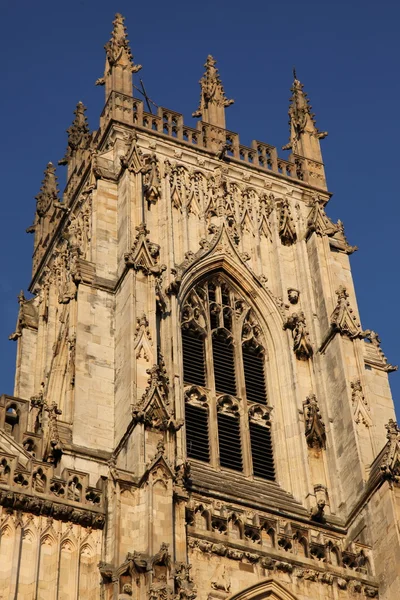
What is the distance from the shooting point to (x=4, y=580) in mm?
22812

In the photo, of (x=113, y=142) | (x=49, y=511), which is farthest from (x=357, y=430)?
(x=113, y=142)

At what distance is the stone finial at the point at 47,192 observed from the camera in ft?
133

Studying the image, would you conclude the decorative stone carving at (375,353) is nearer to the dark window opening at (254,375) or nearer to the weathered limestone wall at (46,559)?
the dark window opening at (254,375)

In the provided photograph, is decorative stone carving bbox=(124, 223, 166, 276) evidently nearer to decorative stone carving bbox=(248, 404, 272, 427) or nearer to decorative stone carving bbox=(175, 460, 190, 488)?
decorative stone carving bbox=(248, 404, 272, 427)

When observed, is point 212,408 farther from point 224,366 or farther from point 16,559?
point 16,559

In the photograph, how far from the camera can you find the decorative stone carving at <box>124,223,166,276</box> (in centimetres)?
2937

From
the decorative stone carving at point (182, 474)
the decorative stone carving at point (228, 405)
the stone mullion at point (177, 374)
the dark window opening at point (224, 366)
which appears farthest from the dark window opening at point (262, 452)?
the decorative stone carving at point (182, 474)

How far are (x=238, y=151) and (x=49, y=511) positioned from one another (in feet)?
46.5

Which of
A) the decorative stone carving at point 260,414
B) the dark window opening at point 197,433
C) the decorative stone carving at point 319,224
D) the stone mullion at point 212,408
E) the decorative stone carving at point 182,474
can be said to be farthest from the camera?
the decorative stone carving at point 319,224

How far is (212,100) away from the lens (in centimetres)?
3741

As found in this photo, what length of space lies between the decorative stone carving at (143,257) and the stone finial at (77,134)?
7820mm

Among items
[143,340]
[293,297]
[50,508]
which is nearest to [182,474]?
[50,508]

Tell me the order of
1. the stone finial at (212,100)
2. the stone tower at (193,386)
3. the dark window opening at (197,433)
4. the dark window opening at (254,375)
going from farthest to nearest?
the stone finial at (212,100) < the dark window opening at (254,375) < the dark window opening at (197,433) < the stone tower at (193,386)

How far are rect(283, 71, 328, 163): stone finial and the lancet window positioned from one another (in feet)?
20.7
